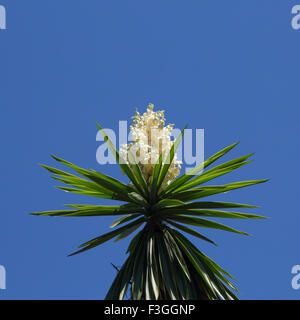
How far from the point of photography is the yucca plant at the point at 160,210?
161 inches

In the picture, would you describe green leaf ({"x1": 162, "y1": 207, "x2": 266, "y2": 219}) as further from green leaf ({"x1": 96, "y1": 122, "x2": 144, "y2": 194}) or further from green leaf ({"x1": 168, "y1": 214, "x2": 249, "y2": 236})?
green leaf ({"x1": 96, "y1": 122, "x2": 144, "y2": 194})

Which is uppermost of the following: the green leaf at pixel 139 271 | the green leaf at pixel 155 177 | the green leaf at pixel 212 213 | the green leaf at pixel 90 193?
the green leaf at pixel 155 177

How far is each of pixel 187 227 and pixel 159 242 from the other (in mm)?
260

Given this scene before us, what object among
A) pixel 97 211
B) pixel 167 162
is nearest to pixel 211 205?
pixel 167 162

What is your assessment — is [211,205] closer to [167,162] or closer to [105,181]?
[167,162]

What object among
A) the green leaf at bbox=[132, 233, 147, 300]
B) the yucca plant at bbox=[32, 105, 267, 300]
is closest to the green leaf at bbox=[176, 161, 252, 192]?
the yucca plant at bbox=[32, 105, 267, 300]

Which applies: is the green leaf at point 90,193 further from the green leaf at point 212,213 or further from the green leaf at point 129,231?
the green leaf at point 212,213

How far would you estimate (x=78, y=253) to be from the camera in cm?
420

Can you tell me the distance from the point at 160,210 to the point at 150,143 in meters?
0.53

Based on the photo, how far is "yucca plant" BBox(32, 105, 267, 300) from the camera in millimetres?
4102

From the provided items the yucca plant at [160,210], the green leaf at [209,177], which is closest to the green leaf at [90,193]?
the yucca plant at [160,210]

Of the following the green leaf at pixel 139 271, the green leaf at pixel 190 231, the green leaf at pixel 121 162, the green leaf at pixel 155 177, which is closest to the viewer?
the green leaf at pixel 139 271
